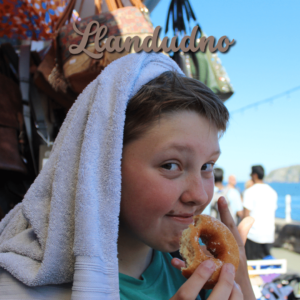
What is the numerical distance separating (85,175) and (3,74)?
→ 1.51 meters

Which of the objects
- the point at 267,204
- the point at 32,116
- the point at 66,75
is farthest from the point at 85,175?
the point at 267,204

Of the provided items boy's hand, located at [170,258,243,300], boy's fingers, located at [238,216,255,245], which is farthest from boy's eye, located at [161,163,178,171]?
boy's fingers, located at [238,216,255,245]

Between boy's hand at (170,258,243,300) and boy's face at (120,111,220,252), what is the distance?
0.51 ft

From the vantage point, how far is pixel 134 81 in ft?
3.23

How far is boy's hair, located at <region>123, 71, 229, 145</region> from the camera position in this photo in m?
0.95

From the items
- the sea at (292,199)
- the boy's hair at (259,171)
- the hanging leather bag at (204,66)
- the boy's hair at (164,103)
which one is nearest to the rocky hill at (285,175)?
the sea at (292,199)

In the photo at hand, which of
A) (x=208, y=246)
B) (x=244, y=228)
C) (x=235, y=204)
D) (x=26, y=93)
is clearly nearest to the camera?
(x=208, y=246)

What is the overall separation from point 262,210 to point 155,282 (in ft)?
11.9

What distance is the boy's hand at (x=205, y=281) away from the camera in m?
0.76

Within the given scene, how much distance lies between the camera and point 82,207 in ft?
2.63

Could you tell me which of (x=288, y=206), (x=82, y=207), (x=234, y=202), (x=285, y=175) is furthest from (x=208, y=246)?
(x=285, y=175)

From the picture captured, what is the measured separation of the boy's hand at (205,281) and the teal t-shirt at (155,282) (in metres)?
0.24

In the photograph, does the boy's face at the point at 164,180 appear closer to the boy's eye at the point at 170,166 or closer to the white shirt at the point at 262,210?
the boy's eye at the point at 170,166

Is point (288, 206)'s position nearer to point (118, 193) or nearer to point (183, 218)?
point (183, 218)
